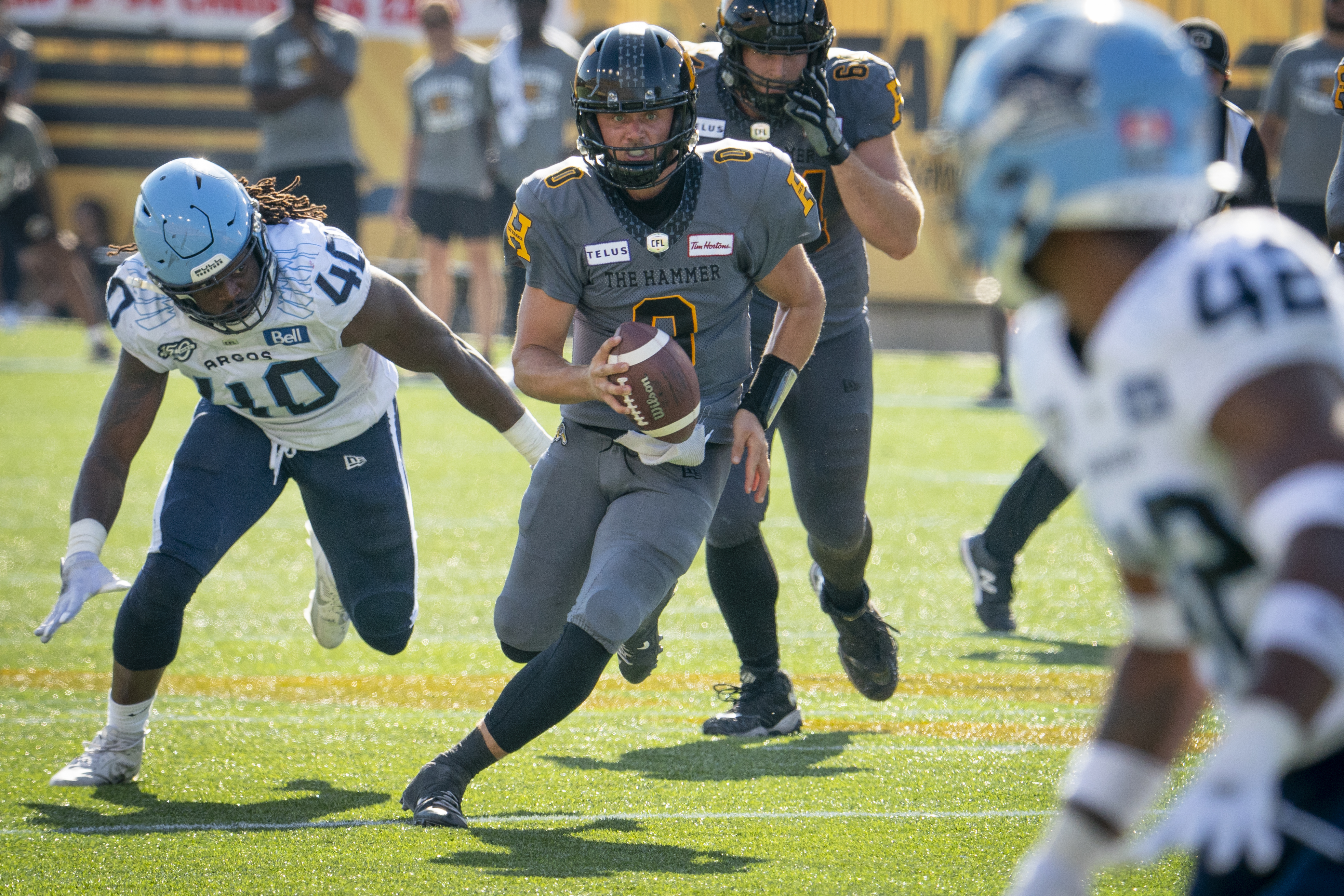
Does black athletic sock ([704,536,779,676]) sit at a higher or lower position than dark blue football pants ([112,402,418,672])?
lower

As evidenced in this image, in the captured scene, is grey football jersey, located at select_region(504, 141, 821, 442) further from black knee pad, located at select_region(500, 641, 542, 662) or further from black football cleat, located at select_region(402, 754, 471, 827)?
black football cleat, located at select_region(402, 754, 471, 827)

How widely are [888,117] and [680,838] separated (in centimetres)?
212

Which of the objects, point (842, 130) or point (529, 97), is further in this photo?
point (529, 97)

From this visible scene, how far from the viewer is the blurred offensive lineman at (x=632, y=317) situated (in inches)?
133

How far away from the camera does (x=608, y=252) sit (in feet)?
11.4

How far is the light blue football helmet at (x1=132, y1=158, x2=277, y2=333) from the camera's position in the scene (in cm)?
351

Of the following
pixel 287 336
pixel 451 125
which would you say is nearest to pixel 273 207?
pixel 287 336

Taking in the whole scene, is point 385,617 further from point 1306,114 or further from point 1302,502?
point 1306,114

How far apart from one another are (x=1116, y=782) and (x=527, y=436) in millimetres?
2476

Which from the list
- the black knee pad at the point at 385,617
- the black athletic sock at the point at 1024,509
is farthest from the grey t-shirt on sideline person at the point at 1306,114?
the black knee pad at the point at 385,617

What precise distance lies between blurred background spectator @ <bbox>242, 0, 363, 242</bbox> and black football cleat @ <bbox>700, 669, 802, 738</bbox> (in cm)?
606

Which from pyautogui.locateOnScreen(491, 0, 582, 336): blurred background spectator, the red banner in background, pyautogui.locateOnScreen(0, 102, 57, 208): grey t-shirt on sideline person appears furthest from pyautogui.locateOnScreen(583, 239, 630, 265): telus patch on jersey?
the red banner in background

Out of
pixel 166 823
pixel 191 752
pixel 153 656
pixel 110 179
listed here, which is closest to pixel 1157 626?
pixel 166 823

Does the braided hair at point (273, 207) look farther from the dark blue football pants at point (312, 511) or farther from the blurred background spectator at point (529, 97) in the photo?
the blurred background spectator at point (529, 97)
